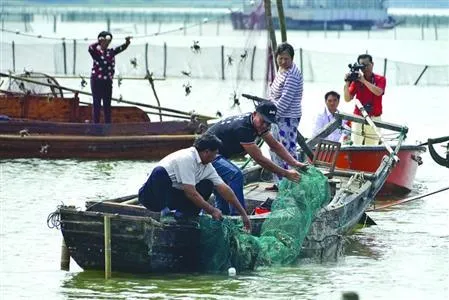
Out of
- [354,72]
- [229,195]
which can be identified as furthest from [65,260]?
[354,72]

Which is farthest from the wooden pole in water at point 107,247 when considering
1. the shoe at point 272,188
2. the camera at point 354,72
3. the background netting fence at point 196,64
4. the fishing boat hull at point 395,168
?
the background netting fence at point 196,64

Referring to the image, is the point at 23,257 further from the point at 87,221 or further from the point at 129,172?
Result: the point at 129,172

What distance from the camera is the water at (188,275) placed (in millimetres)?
14617

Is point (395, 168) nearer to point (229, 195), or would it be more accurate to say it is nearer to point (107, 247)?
point (229, 195)

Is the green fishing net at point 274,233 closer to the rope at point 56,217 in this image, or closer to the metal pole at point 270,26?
the rope at point 56,217

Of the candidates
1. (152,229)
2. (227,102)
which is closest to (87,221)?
(152,229)

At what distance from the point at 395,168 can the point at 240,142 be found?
238 inches

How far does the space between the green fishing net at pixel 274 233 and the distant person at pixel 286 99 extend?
1.82 m

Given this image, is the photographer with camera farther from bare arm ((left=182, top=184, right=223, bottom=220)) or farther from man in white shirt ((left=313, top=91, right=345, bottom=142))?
bare arm ((left=182, top=184, right=223, bottom=220))

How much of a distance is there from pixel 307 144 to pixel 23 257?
3873 millimetres

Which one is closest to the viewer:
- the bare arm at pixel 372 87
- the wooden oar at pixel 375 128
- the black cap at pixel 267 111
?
the black cap at pixel 267 111

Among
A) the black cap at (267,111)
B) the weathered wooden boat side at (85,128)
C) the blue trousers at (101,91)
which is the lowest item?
the weathered wooden boat side at (85,128)

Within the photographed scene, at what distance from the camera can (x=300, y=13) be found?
136625 millimetres

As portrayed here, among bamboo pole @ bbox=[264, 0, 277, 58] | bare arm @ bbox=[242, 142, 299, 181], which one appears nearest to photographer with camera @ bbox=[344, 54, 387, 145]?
bamboo pole @ bbox=[264, 0, 277, 58]
